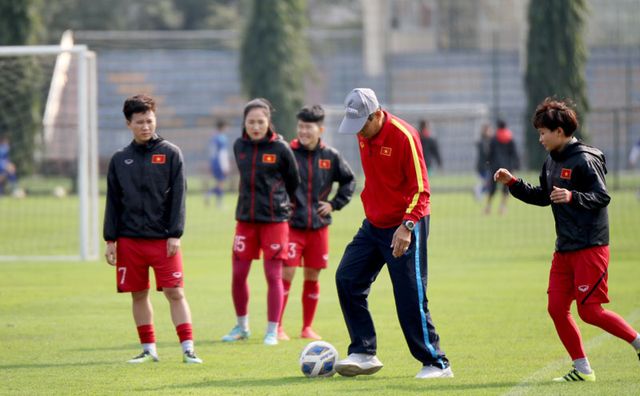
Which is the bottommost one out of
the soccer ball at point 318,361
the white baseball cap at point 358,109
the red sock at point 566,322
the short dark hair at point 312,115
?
the soccer ball at point 318,361

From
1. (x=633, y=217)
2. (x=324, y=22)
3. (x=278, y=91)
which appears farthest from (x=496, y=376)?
(x=324, y=22)

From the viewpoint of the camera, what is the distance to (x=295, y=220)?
36.6ft

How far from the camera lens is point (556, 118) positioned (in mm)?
8203

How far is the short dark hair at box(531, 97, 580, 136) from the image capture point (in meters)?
8.20

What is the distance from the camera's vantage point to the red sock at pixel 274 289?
1060 centimetres

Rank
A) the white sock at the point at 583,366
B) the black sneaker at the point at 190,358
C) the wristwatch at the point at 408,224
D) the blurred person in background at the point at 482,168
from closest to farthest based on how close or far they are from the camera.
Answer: the wristwatch at the point at 408,224, the white sock at the point at 583,366, the black sneaker at the point at 190,358, the blurred person in background at the point at 482,168

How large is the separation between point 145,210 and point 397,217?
6.77 ft

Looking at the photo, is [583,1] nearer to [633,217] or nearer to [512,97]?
[512,97]

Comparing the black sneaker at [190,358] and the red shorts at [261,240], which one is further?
the red shorts at [261,240]

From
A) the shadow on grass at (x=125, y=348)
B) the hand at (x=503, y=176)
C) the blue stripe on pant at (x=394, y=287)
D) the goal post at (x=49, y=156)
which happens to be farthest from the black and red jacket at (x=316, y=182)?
the goal post at (x=49, y=156)

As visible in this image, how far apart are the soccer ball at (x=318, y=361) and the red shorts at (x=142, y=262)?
4.24 ft

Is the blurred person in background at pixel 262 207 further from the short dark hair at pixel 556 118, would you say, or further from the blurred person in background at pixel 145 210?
the short dark hair at pixel 556 118

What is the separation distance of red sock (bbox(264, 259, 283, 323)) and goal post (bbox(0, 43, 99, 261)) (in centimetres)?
707

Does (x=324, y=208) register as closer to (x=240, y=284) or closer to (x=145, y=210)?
(x=240, y=284)
